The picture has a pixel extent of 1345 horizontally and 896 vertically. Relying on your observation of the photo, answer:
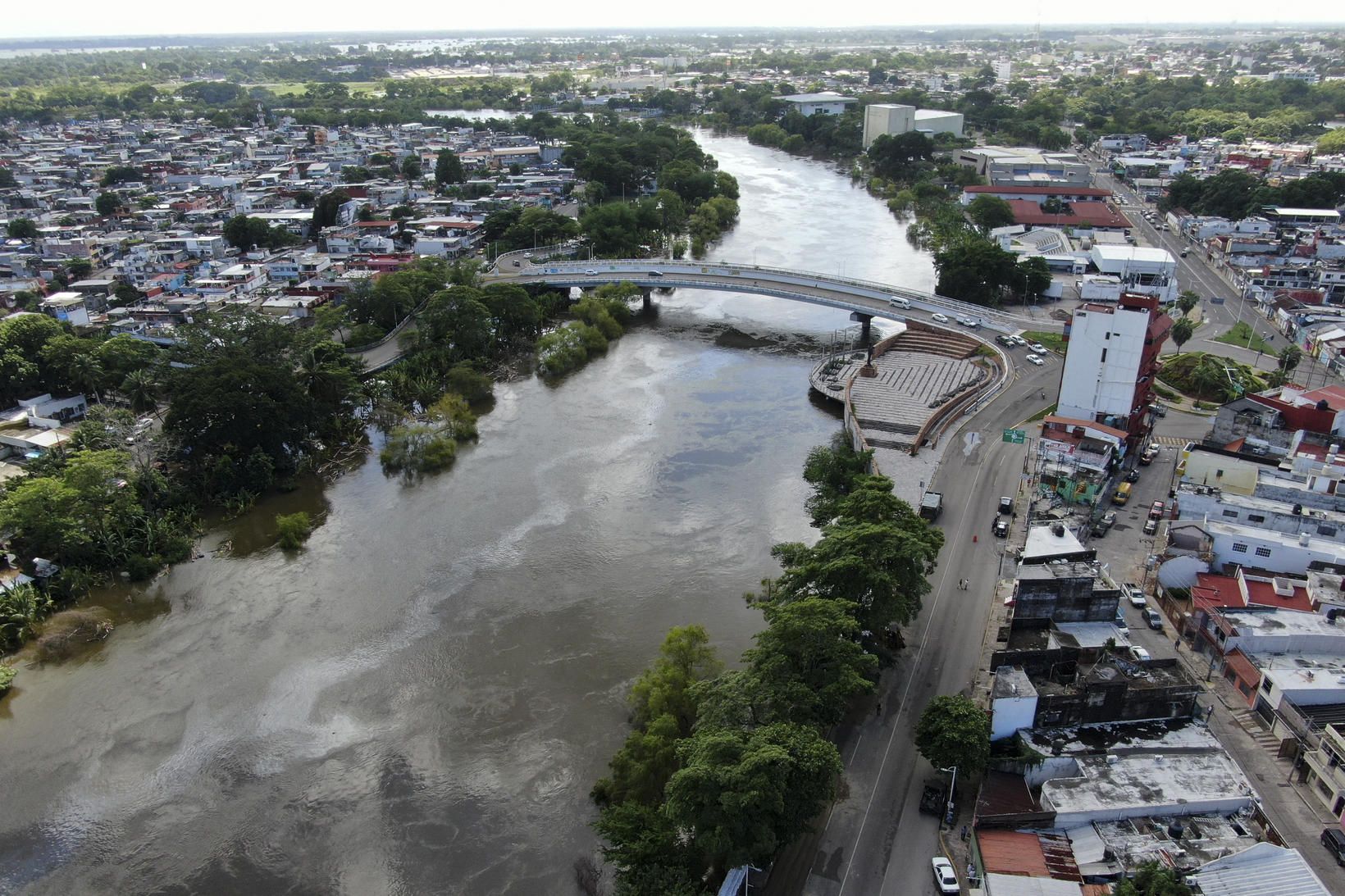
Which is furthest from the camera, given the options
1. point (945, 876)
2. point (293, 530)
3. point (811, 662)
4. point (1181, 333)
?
point (1181, 333)

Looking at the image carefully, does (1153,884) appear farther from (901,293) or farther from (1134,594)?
(901,293)

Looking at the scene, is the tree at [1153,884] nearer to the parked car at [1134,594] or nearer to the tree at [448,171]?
the parked car at [1134,594]

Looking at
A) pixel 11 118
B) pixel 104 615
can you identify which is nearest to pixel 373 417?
pixel 104 615

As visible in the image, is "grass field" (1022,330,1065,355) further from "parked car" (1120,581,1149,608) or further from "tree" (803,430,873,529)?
"parked car" (1120,581,1149,608)

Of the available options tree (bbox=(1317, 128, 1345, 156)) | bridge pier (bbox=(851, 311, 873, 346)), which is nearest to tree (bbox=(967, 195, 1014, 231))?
bridge pier (bbox=(851, 311, 873, 346))

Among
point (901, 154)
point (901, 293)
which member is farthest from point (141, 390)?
point (901, 154)
